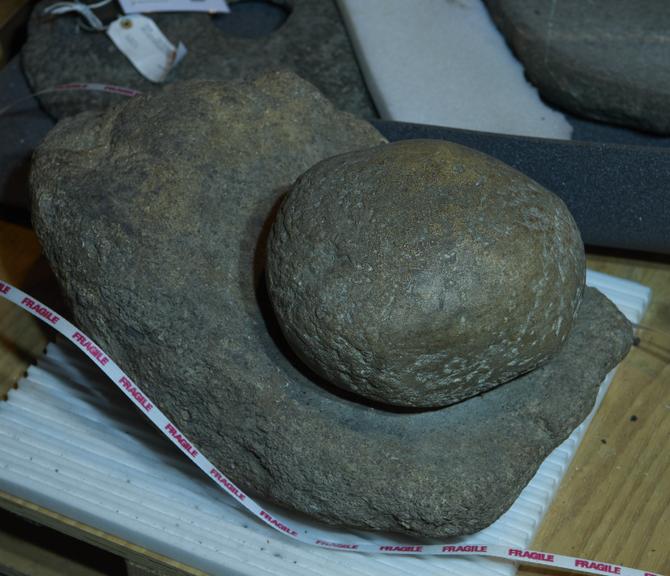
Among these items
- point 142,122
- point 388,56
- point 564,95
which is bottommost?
point 564,95

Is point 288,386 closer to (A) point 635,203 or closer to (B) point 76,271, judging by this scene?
(B) point 76,271

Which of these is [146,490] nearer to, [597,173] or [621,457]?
[621,457]

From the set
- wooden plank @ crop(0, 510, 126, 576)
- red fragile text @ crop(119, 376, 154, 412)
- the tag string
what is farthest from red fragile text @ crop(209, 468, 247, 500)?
the tag string

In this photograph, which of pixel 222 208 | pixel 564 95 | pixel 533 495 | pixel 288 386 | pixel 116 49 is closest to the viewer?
pixel 288 386

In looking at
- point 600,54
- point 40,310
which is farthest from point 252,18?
point 40,310

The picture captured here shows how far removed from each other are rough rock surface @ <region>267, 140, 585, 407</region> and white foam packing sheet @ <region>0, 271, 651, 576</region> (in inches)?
14.0

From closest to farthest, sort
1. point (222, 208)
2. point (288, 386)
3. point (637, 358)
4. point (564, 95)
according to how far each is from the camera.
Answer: point (288, 386) < point (222, 208) < point (637, 358) < point (564, 95)

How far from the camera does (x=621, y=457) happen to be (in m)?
1.93

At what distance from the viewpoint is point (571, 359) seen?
169cm

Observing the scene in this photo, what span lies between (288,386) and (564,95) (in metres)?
1.19

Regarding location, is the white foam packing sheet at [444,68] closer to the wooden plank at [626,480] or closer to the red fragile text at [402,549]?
the wooden plank at [626,480]

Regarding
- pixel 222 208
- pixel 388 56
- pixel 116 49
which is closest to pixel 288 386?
pixel 222 208

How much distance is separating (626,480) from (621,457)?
49 mm

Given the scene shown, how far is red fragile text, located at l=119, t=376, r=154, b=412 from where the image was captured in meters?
1.66
